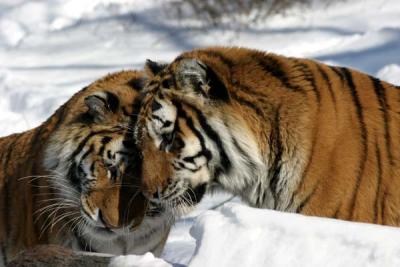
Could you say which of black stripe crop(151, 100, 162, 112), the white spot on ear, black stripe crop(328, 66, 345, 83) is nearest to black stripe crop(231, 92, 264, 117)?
black stripe crop(151, 100, 162, 112)

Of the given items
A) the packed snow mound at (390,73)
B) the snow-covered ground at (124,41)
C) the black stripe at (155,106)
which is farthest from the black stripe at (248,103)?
the packed snow mound at (390,73)

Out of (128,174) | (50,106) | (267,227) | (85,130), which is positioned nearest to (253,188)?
(128,174)

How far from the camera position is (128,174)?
3.14 metres

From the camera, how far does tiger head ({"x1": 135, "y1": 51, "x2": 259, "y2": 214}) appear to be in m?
2.98

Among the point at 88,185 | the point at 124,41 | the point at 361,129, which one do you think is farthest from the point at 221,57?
the point at 124,41

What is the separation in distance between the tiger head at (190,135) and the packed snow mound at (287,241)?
0.84 metres

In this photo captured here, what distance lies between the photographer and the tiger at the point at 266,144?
295 centimetres

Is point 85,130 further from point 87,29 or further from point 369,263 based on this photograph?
point 87,29

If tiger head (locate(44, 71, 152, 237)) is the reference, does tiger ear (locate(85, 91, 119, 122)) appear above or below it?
above

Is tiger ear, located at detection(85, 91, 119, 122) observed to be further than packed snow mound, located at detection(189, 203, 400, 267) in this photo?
Yes

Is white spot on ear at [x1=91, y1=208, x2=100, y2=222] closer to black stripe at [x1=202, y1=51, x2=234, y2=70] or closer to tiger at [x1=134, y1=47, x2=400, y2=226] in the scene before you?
tiger at [x1=134, y1=47, x2=400, y2=226]

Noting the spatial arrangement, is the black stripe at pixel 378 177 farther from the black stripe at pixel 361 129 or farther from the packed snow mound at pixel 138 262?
the packed snow mound at pixel 138 262

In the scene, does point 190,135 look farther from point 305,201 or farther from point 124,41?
point 124,41

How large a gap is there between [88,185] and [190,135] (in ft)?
1.37
